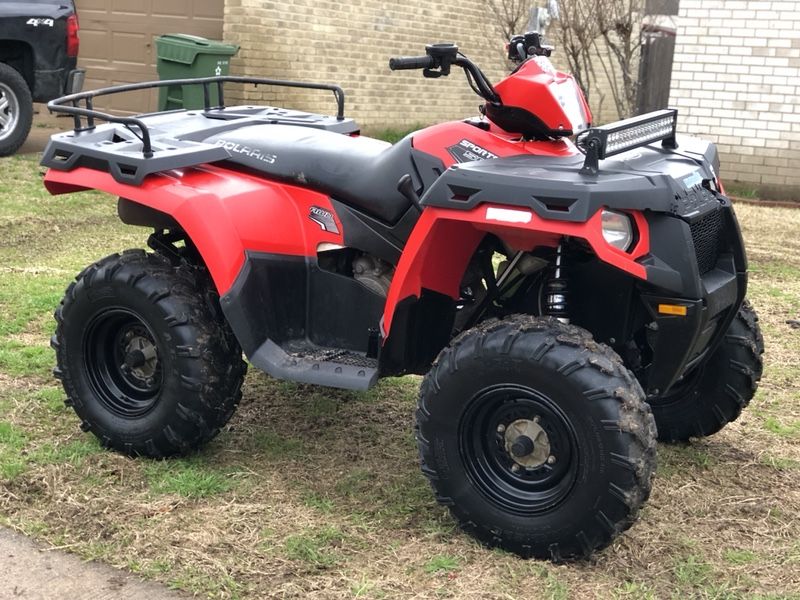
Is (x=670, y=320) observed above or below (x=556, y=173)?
below

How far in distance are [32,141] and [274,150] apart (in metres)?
8.81

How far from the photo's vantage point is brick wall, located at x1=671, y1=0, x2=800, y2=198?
11992mm

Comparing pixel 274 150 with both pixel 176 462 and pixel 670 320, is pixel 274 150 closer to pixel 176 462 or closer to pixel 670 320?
pixel 176 462

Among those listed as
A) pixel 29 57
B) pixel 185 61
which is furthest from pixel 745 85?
pixel 29 57

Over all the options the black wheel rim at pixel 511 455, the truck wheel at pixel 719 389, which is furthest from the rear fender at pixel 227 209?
the truck wheel at pixel 719 389

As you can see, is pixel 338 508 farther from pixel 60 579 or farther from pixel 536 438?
pixel 60 579

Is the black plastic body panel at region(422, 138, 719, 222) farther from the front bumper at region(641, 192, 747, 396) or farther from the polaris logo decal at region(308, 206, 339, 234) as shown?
the polaris logo decal at region(308, 206, 339, 234)

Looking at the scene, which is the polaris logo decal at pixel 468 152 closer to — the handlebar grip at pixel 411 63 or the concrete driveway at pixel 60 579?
the handlebar grip at pixel 411 63

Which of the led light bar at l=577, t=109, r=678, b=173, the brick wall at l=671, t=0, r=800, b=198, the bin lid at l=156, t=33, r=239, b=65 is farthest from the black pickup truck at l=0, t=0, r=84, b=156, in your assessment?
the led light bar at l=577, t=109, r=678, b=173

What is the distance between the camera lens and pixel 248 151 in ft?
13.7

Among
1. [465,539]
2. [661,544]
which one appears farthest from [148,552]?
[661,544]

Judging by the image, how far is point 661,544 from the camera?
3598 mm

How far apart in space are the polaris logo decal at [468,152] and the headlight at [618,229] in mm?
579

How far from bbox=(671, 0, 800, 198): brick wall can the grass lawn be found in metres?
7.47
